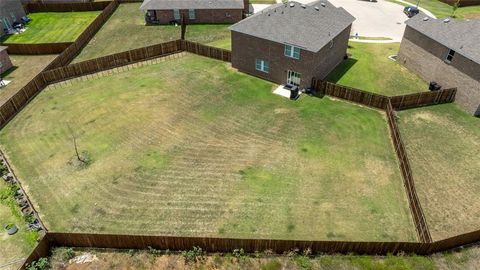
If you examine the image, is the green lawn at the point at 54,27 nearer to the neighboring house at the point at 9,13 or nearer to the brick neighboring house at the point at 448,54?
the neighboring house at the point at 9,13

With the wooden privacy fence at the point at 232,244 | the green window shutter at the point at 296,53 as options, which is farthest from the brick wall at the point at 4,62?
the green window shutter at the point at 296,53

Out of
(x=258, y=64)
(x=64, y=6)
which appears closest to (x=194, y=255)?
(x=258, y=64)

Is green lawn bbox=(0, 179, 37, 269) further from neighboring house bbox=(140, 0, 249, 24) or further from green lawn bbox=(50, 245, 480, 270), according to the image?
neighboring house bbox=(140, 0, 249, 24)

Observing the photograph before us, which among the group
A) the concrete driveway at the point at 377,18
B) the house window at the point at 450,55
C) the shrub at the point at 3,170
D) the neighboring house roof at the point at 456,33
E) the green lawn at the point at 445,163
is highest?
the neighboring house roof at the point at 456,33

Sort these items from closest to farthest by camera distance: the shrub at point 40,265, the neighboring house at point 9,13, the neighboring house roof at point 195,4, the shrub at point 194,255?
the shrub at point 40,265
the shrub at point 194,255
the neighboring house at point 9,13
the neighboring house roof at point 195,4

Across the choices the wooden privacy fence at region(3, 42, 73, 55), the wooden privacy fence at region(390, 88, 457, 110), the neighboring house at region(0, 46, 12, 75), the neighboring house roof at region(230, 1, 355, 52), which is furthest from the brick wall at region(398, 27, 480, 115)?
the neighboring house at region(0, 46, 12, 75)
